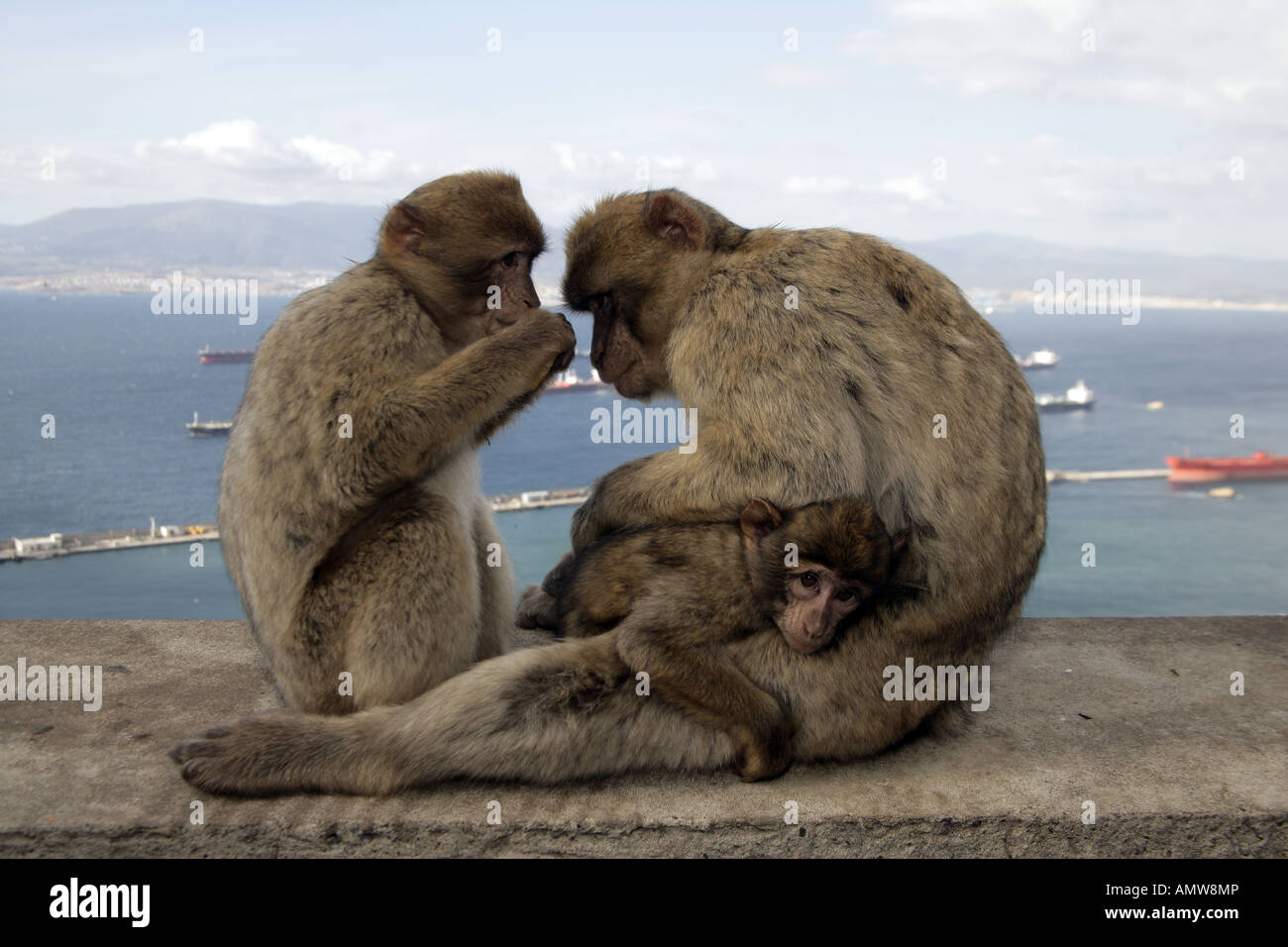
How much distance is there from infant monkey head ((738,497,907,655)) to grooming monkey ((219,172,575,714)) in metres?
0.87

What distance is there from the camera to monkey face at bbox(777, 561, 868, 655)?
3057 mm

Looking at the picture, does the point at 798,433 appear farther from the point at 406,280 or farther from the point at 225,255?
the point at 225,255

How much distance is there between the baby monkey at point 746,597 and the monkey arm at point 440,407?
0.67 m

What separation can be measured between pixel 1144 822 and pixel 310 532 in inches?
101

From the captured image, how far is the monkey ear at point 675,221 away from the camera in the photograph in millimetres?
3605

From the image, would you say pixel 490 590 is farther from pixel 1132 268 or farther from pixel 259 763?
pixel 1132 268

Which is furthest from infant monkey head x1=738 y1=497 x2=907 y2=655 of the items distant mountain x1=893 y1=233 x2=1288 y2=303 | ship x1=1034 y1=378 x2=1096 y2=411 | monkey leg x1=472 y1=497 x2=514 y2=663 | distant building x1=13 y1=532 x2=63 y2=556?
distant mountain x1=893 y1=233 x2=1288 y2=303

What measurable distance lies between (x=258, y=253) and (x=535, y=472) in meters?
30.3

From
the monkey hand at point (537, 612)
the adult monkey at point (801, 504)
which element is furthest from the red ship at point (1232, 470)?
the adult monkey at point (801, 504)

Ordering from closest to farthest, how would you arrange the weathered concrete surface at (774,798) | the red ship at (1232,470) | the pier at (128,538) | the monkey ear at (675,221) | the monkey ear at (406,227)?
the weathered concrete surface at (774,798) < the monkey ear at (406,227) < the monkey ear at (675,221) < the pier at (128,538) < the red ship at (1232,470)

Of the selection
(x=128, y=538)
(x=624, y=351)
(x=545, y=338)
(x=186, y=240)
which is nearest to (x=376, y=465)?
(x=545, y=338)

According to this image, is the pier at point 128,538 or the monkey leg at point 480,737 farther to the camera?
the pier at point 128,538

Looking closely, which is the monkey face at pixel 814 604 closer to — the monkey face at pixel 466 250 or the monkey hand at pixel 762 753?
the monkey hand at pixel 762 753

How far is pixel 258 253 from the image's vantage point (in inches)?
3007
